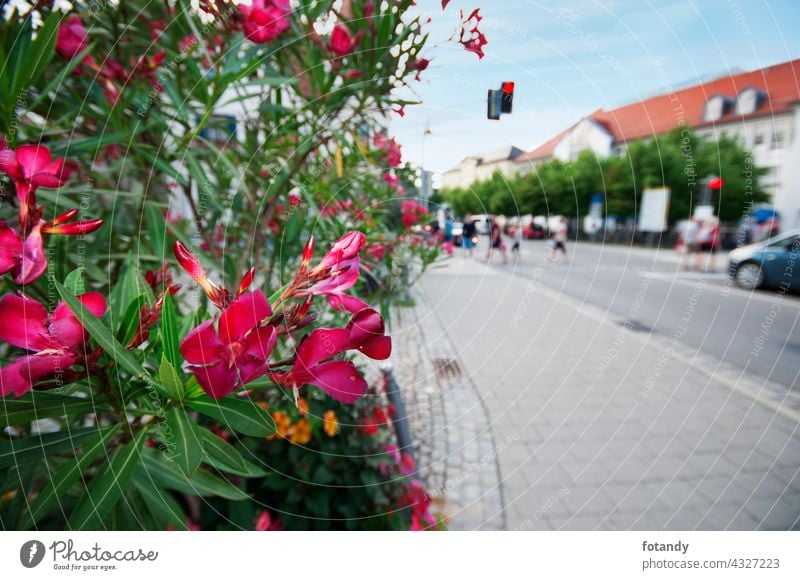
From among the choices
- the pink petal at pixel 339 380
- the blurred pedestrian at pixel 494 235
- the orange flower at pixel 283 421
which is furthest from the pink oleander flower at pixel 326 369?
the orange flower at pixel 283 421

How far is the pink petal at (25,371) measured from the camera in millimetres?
277

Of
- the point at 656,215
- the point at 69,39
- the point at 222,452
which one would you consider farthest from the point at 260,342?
the point at 656,215

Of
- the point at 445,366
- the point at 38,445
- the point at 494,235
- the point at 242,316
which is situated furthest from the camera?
the point at 494,235

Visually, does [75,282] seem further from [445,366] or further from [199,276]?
[445,366]

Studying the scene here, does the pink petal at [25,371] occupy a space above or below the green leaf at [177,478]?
above

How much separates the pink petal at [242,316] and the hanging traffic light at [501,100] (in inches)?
12.8

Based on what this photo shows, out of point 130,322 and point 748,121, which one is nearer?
point 130,322

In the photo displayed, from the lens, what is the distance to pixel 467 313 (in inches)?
126

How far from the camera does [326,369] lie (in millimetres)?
283

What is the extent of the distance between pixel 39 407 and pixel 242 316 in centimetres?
22

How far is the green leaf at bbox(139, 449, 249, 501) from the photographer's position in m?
0.41

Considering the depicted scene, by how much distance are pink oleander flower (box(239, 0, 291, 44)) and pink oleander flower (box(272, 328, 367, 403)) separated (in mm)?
395

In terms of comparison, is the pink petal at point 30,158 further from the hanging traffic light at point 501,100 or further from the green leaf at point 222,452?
the hanging traffic light at point 501,100
